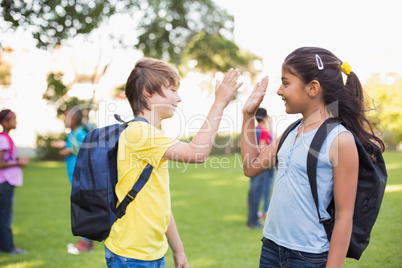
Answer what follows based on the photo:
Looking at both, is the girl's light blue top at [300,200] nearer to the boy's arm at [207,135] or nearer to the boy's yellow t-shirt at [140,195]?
the boy's arm at [207,135]

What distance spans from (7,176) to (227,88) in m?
4.30

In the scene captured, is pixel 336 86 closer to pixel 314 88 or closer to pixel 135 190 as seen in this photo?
pixel 314 88

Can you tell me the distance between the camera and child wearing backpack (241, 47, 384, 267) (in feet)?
5.88

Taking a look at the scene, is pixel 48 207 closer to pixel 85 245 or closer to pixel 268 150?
pixel 85 245

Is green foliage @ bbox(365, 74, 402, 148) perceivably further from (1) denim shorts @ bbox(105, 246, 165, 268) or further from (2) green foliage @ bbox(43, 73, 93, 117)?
(1) denim shorts @ bbox(105, 246, 165, 268)

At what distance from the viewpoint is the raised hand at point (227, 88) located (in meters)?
2.03

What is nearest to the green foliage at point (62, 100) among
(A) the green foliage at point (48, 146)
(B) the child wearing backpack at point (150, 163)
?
(A) the green foliage at point (48, 146)

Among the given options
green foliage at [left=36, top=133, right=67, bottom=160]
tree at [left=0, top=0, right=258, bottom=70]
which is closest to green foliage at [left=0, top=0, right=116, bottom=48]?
tree at [left=0, top=0, right=258, bottom=70]

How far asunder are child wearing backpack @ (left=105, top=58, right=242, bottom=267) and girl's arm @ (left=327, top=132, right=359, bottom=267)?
62 cm

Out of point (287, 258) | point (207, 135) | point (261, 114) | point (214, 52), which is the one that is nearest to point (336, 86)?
point (207, 135)

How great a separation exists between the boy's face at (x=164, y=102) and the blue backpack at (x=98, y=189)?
0.13 metres

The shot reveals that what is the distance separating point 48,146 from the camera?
60.9 feet

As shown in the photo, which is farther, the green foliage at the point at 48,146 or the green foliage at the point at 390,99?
the green foliage at the point at 48,146

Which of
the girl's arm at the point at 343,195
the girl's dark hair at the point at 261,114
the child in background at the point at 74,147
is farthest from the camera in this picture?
the girl's dark hair at the point at 261,114
